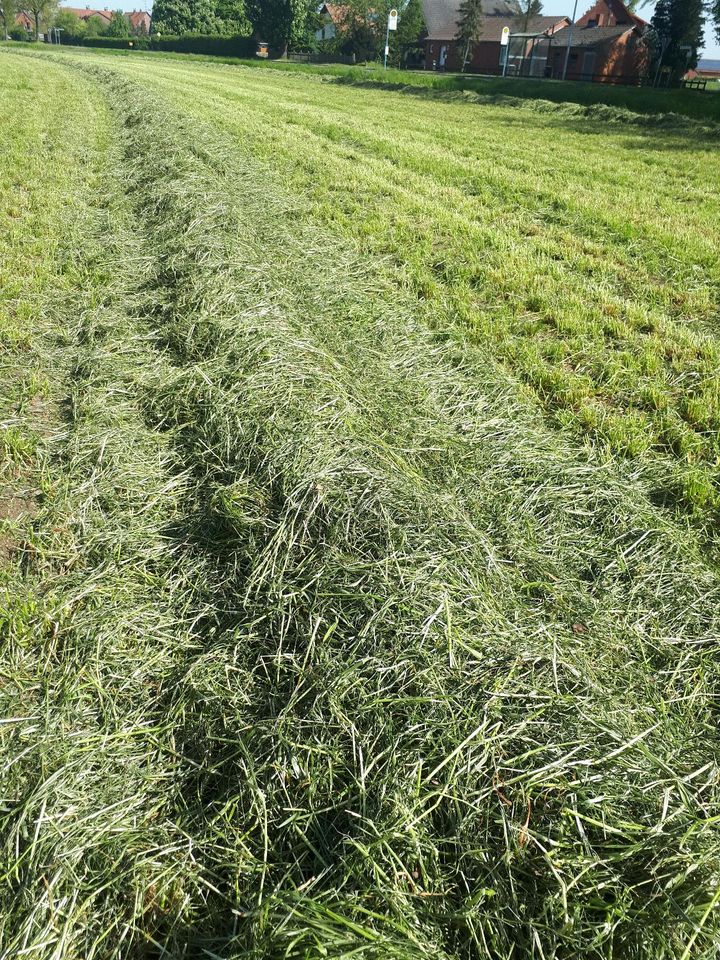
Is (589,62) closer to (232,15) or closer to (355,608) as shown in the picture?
(232,15)

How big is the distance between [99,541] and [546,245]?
17.1 ft

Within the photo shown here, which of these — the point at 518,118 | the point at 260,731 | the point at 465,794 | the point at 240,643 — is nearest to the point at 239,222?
the point at 240,643

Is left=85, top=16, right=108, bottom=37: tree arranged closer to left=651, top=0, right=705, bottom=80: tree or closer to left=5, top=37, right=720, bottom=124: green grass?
left=5, top=37, right=720, bottom=124: green grass

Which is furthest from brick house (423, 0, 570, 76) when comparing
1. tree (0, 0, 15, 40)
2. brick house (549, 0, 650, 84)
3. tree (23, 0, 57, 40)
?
tree (0, 0, 15, 40)

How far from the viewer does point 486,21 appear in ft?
169

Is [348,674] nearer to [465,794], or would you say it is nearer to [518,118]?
[465,794]

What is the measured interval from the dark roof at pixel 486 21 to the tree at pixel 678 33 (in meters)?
14.7

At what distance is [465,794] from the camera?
1.58m

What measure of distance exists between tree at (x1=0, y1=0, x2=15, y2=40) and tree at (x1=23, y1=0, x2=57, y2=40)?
140 centimetres

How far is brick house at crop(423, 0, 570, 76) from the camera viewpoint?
49.2 metres

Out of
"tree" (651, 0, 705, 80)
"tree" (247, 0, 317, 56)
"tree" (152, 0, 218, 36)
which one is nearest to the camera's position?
"tree" (651, 0, 705, 80)

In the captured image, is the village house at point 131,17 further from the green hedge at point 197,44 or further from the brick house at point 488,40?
the brick house at point 488,40

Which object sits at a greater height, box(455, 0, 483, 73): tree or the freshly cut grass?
box(455, 0, 483, 73): tree

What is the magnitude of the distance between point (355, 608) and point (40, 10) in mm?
93452
